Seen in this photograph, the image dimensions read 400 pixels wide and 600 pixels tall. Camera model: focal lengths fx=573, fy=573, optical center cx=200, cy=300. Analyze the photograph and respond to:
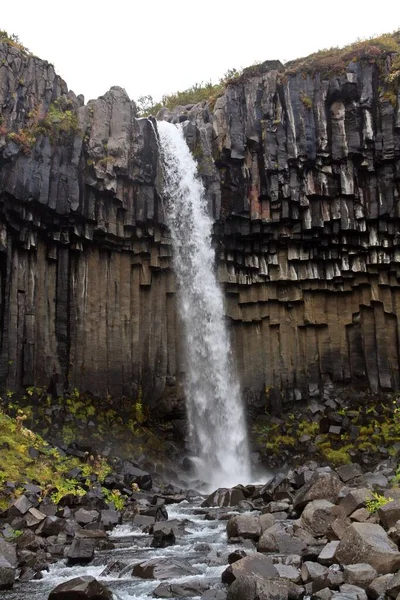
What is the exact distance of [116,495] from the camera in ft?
45.3

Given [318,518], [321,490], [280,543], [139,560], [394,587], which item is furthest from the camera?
[321,490]

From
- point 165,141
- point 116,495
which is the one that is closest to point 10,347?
point 116,495

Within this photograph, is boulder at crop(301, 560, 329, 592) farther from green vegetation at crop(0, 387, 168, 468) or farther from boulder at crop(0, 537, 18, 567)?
green vegetation at crop(0, 387, 168, 468)

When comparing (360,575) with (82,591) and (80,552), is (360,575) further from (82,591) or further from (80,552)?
(80,552)

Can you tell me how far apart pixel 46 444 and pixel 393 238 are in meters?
14.2

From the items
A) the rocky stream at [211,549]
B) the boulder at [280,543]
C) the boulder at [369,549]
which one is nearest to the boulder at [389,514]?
the rocky stream at [211,549]

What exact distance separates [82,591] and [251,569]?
2.10 meters

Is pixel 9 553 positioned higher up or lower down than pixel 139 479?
higher up

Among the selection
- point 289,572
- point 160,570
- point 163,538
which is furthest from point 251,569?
point 163,538

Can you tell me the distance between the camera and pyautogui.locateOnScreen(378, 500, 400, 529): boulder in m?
8.73

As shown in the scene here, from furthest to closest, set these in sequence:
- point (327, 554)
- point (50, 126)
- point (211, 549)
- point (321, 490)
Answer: point (50, 126) → point (321, 490) → point (211, 549) → point (327, 554)

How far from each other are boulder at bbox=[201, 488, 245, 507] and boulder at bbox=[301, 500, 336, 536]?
4259mm

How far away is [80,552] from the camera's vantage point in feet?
28.8

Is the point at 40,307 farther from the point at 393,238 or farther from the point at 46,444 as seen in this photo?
the point at 393,238
